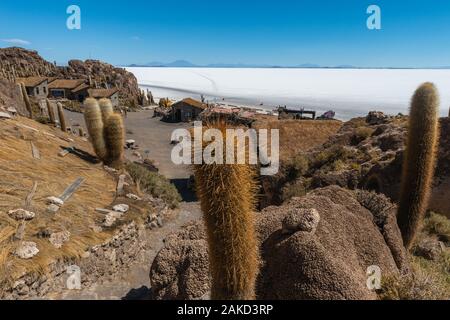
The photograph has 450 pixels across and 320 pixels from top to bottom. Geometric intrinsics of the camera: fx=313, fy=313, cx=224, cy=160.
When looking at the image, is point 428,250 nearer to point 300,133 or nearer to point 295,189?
point 295,189

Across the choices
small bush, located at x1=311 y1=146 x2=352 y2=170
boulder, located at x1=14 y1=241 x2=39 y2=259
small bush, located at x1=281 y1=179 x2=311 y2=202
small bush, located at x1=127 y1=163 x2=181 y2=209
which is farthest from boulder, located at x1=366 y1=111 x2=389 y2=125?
boulder, located at x1=14 y1=241 x2=39 y2=259

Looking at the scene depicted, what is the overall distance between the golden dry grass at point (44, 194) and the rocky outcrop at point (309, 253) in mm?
3894

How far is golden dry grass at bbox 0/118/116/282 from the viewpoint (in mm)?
7750

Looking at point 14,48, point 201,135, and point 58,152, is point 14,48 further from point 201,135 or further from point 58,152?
point 201,135

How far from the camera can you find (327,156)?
14.4 meters

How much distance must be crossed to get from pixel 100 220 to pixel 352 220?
8140 millimetres

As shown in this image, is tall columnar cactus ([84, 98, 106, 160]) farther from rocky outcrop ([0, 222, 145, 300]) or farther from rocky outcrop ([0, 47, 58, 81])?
rocky outcrop ([0, 47, 58, 81])

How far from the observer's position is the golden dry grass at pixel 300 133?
56.7 feet

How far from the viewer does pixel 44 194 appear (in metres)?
10.4

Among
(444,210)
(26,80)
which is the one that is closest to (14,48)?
(26,80)

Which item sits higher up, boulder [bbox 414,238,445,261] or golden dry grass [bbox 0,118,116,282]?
golden dry grass [bbox 0,118,116,282]

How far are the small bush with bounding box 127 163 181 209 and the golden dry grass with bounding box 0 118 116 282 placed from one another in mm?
1709

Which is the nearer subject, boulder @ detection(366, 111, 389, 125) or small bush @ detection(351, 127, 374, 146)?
small bush @ detection(351, 127, 374, 146)

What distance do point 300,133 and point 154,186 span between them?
899 centimetres
